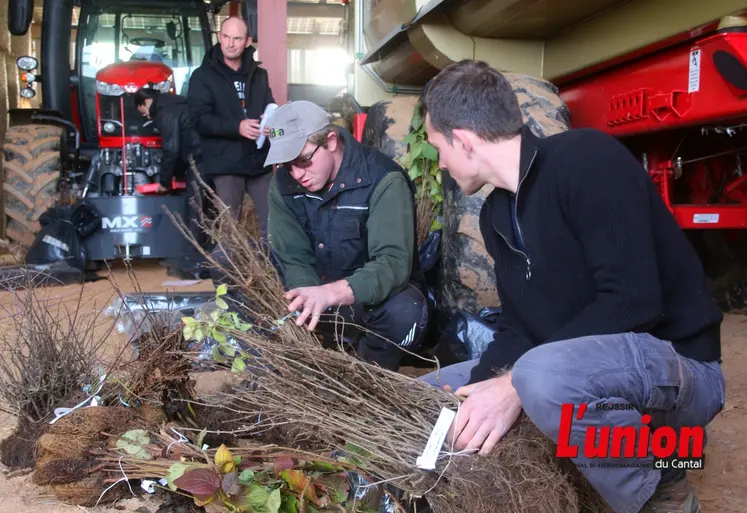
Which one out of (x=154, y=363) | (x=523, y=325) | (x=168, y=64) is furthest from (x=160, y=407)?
(x=168, y=64)

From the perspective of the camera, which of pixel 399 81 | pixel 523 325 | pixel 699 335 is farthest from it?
pixel 399 81

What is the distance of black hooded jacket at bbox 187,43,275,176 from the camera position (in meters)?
4.91

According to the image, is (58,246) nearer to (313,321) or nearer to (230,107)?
(230,107)

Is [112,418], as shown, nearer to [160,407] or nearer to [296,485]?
[160,407]

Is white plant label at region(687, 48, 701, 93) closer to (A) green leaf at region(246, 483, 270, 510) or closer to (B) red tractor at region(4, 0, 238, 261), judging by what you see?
(A) green leaf at region(246, 483, 270, 510)

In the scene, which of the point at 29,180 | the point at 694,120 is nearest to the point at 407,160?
the point at 694,120

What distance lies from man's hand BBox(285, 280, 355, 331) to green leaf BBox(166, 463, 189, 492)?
1.80 feet

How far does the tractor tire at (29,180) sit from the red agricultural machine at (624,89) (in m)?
3.14

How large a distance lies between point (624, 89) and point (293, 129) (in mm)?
1477

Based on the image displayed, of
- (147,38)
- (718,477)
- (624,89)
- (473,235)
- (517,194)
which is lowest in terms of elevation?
(718,477)

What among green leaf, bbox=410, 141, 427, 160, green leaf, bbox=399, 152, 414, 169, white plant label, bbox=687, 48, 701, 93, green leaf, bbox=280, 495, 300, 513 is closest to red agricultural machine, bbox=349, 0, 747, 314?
white plant label, bbox=687, 48, 701, 93

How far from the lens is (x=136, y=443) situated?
2211mm

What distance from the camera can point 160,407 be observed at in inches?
99.0

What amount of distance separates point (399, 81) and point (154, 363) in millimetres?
3786
